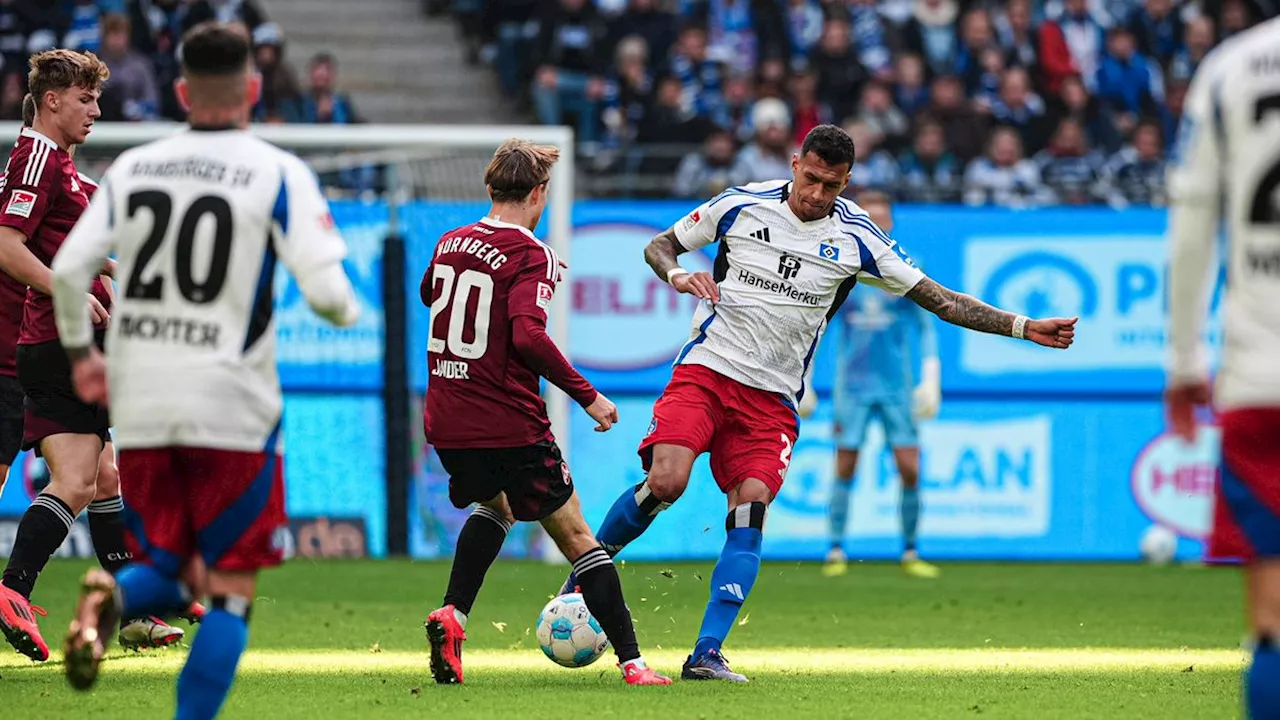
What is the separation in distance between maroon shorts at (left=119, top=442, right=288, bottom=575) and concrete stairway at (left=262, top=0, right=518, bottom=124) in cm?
1358

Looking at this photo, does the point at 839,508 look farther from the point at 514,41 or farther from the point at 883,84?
the point at 514,41

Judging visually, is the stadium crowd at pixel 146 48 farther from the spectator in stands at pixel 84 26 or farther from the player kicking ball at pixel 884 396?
the player kicking ball at pixel 884 396

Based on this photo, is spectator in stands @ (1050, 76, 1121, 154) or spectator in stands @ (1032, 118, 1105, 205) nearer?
spectator in stands @ (1032, 118, 1105, 205)

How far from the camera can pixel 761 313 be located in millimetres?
7816

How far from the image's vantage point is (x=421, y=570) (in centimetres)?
1289

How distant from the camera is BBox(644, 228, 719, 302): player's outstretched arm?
7.30m

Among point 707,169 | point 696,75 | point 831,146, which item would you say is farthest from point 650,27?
point 831,146

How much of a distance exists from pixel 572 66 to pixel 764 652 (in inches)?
415

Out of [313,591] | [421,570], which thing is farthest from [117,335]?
[421,570]

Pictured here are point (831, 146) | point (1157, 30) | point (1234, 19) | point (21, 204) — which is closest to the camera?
point (21, 204)

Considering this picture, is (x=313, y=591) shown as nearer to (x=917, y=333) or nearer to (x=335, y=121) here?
(x=917, y=333)

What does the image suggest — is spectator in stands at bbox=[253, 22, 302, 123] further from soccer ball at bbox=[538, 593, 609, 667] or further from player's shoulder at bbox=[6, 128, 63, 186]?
soccer ball at bbox=[538, 593, 609, 667]

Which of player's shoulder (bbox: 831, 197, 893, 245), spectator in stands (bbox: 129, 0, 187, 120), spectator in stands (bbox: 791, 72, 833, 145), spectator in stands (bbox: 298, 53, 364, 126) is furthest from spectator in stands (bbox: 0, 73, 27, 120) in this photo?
player's shoulder (bbox: 831, 197, 893, 245)

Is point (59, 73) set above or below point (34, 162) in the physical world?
above
